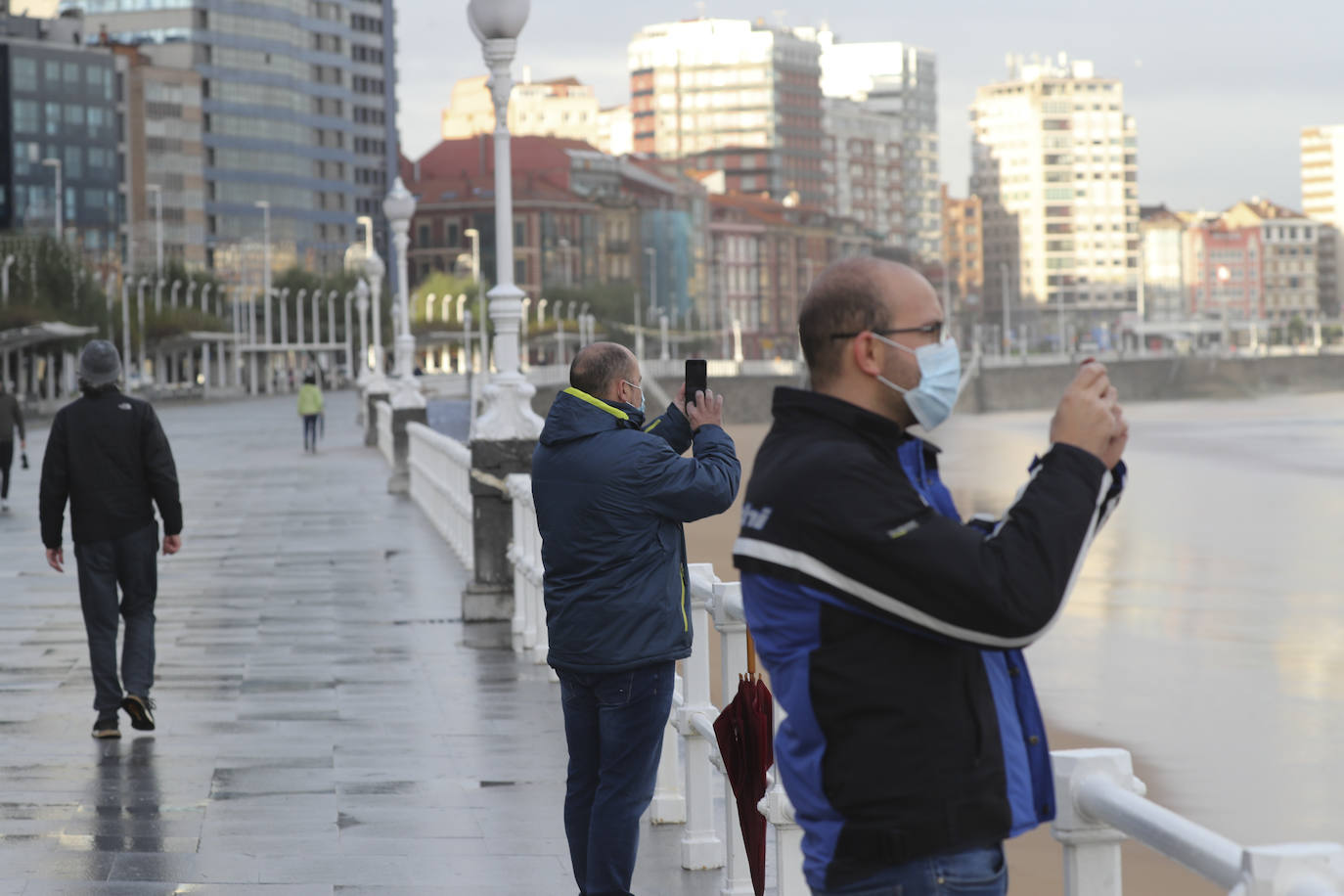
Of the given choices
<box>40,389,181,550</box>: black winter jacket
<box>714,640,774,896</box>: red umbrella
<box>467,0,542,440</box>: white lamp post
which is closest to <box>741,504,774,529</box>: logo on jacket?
<box>714,640,774,896</box>: red umbrella

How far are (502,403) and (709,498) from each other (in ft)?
20.7

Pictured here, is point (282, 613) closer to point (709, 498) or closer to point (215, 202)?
point (709, 498)

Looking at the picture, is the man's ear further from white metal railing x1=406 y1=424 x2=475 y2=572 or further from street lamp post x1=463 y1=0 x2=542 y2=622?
white metal railing x1=406 y1=424 x2=475 y2=572

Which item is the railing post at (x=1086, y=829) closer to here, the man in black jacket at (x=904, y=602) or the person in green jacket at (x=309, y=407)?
the man in black jacket at (x=904, y=602)

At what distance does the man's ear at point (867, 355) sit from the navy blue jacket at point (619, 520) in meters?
2.05

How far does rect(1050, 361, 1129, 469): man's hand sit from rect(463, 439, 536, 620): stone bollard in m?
8.24

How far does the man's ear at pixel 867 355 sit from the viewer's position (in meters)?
2.80

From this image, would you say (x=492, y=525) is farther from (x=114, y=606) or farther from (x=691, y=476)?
(x=691, y=476)

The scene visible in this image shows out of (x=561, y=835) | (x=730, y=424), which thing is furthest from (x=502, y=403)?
(x=730, y=424)

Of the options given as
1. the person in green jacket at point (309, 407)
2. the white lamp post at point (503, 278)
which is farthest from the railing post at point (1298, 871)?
the person in green jacket at point (309, 407)

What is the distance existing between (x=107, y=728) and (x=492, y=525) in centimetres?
363

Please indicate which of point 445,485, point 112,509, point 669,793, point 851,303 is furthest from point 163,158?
point 851,303

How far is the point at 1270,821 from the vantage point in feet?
38.1

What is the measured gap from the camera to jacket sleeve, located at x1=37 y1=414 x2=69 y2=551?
8227mm
